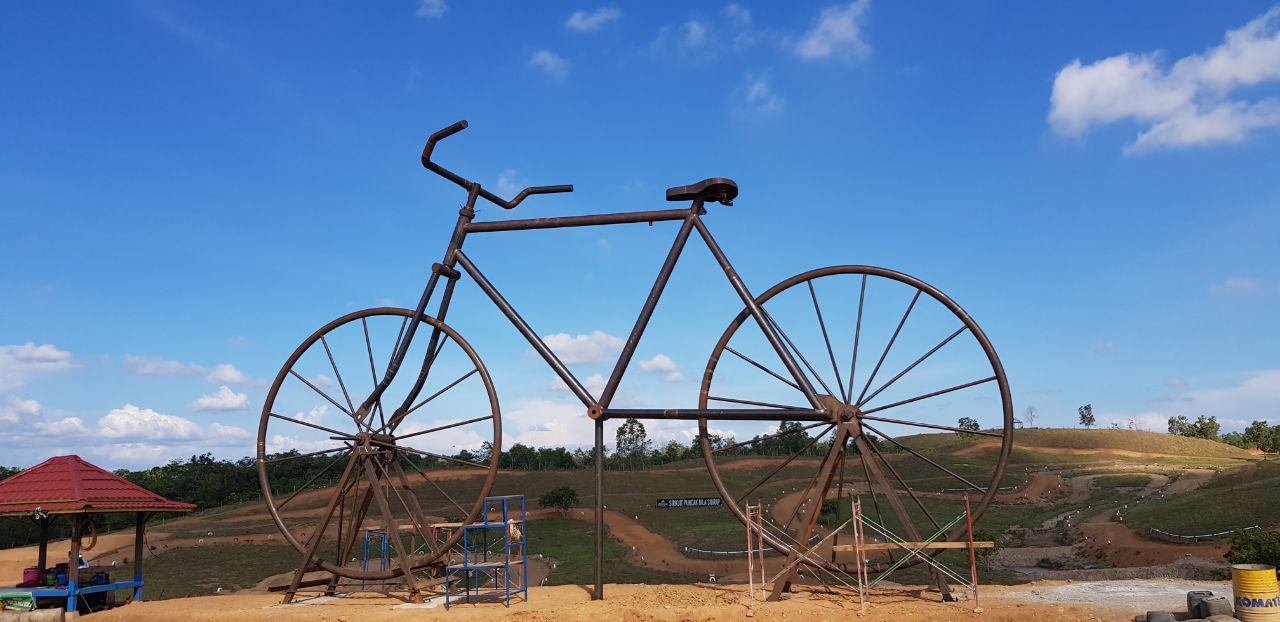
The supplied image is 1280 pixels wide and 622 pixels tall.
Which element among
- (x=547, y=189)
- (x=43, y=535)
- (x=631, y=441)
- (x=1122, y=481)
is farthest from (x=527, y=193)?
(x=631, y=441)

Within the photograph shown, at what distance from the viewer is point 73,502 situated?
13805 millimetres

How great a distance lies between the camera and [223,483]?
188 feet

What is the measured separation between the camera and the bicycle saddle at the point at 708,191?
476 inches

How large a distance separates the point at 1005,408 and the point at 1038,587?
12.4ft

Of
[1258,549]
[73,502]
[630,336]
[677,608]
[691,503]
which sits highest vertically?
[630,336]

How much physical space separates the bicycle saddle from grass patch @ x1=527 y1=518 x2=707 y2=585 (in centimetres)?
964

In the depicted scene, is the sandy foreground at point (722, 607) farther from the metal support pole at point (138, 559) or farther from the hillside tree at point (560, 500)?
the hillside tree at point (560, 500)

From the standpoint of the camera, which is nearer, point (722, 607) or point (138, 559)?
point (722, 607)

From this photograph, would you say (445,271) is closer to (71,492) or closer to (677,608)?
(677,608)

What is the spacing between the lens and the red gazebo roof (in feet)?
45.4

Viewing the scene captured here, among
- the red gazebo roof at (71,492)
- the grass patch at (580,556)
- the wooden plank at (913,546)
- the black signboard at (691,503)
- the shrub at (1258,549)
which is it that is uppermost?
the red gazebo roof at (71,492)

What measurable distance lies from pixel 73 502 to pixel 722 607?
11.3m

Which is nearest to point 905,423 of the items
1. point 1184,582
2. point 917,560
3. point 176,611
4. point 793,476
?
point 917,560

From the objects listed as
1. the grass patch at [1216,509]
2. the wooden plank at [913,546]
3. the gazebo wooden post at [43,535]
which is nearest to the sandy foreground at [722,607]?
the wooden plank at [913,546]
